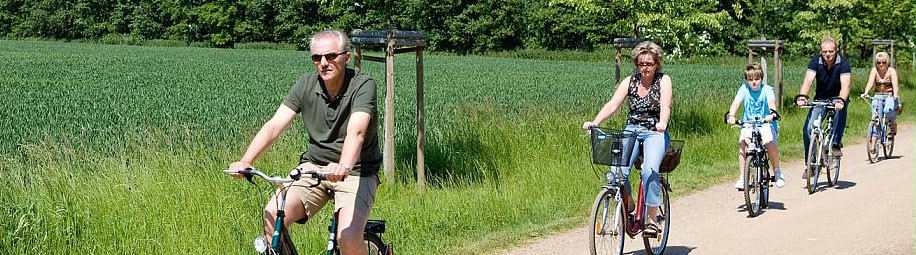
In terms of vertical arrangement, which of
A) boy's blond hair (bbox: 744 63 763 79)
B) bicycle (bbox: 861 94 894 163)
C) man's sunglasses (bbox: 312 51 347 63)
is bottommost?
bicycle (bbox: 861 94 894 163)

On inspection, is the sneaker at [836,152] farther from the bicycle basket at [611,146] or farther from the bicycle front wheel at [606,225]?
the bicycle basket at [611,146]

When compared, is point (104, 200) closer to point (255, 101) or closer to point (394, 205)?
point (394, 205)

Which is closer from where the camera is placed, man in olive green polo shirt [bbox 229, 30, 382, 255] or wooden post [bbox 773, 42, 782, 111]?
man in olive green polo shirt [bbox 229, 30, 382, 255]

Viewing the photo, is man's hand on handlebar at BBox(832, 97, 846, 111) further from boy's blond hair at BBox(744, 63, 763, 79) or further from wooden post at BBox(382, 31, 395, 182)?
wooden post at BBox(382, 31, 395, 182)

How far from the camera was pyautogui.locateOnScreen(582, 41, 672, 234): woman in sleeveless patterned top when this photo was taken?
281 inches

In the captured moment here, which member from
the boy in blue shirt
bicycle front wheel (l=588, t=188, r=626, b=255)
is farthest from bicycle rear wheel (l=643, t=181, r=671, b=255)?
the boy in blue shirt

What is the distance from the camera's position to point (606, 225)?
692 cm

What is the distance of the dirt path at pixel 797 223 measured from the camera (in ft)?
25.6

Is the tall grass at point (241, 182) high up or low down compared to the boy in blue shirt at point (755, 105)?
down

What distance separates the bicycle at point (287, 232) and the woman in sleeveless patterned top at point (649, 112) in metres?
2.11

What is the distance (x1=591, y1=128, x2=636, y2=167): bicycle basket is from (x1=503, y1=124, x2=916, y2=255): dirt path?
987mm

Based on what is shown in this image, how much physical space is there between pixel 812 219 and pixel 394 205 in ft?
11.3

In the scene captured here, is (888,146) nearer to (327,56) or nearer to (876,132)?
(876,132)

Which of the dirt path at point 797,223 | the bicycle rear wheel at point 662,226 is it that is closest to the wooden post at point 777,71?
the dirt path at point 797,223
